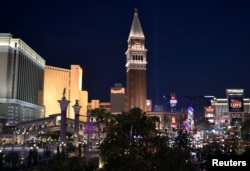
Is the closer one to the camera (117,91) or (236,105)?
(236,105)

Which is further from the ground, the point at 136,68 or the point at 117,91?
the point at 136,68

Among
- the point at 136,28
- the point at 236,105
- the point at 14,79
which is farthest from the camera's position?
the point at 136,28

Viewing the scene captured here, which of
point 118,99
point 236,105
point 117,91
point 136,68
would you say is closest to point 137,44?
point 136,68

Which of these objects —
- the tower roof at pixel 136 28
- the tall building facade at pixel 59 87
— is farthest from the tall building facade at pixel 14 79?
the tower roof at pixel 136 28

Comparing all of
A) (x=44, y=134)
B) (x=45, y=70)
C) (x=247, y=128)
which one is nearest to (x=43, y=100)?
(x=45, y=70)

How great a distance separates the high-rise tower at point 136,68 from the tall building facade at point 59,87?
24.9 meters

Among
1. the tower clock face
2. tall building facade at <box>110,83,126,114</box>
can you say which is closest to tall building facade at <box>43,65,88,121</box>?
tall building facade at <box>110,83,126,114</box>

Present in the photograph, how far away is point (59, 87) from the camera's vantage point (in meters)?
136

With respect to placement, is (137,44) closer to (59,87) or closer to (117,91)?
(117,91)

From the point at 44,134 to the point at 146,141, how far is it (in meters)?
76.3

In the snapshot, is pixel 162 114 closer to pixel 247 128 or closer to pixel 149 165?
pixel 247 128

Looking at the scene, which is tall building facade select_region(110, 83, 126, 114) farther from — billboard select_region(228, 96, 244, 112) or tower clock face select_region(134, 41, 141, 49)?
billboard select_region(228, 96, 244, 112)

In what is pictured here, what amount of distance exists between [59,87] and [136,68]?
32664mm

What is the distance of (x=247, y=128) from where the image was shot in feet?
244
